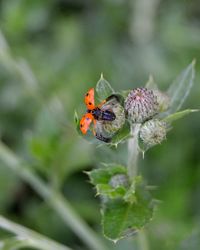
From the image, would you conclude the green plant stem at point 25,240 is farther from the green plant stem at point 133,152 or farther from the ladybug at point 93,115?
the ladybug at point 93,115

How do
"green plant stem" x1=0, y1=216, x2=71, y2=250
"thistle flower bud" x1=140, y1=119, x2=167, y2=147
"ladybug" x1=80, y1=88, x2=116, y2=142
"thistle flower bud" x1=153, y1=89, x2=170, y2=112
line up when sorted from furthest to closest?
"green plant stem" x1=0, y1=216, x2=71, y2=250 < "thistle flower bud" x1=153, y1=89, x2=170, y2=112 < "ladybug" x1=80, y1=88, x2=116, y2=142 < "thistle flower bud" x1=140, y1=119, x2=167, y2=147

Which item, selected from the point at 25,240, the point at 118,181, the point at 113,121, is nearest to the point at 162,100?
the point at 113,121

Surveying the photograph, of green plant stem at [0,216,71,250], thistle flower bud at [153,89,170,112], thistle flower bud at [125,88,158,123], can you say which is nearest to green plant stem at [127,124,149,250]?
thistle flower bud at [125,88,158,123]

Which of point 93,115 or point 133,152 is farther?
point 133,152

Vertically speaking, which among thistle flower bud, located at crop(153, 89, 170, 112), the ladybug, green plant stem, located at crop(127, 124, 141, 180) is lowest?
green plant stem, located at crop(127, 124, 141, 180)

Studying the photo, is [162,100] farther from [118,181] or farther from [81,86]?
[81,86]

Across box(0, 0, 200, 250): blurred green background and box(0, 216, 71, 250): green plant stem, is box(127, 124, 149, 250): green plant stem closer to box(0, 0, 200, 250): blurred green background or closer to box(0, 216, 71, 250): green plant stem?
box(0, 216, 71, 250): green plant stem

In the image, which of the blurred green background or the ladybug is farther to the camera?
the blurred green background
